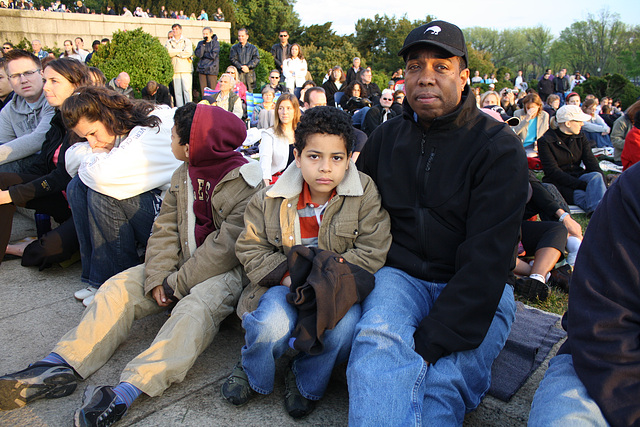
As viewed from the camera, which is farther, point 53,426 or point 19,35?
point 19,35

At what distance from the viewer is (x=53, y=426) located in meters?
2.26

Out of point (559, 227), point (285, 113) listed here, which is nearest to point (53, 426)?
point (559, 227)

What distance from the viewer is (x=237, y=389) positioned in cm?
232

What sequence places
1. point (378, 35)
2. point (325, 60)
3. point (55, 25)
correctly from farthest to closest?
1. point (378, 35)
2. point (55, 25)
3. point (325, 60)

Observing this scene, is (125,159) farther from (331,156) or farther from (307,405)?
(307,405)

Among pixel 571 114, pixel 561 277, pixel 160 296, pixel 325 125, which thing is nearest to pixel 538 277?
pixel 561 277

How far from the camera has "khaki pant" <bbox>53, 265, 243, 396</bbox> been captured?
2.35 m

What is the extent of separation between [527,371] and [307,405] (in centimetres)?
116

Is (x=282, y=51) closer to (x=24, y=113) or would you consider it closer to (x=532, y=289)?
(x=24, y=113)

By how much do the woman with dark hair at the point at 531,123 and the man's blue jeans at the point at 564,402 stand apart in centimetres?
690

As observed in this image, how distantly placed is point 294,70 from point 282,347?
40.2 feet

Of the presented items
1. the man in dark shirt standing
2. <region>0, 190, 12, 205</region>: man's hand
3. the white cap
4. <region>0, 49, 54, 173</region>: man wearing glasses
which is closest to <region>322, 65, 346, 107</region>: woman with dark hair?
the man in dark shirt standing

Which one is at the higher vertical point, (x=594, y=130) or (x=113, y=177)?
(x=113, y=177)

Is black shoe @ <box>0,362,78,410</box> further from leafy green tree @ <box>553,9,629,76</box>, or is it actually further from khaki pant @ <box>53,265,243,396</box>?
leafy green tree @ <box>553,9,629,76</box>
